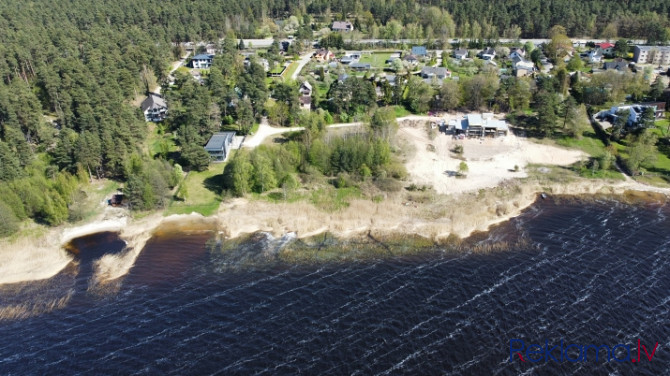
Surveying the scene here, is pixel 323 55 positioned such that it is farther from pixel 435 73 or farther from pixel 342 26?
pixel 435 73

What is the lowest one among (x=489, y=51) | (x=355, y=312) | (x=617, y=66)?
(x=355, y=312)

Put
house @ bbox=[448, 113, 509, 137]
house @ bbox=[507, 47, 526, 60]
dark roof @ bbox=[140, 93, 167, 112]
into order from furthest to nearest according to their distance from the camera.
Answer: house @ bbox=[507, 47, 526, 60]
dark roof @ bbox=[140, 93, 167, 112]
house @ bbox=[448, 113, 509, 137]

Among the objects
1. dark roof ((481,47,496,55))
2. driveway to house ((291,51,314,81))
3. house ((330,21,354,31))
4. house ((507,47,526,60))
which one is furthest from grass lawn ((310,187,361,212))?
house ((330,21,354,31))

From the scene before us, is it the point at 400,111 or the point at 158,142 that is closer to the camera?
the point at 158,142

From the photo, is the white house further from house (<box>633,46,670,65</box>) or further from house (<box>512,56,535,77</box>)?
house (<box>512,56,535,77</box>)

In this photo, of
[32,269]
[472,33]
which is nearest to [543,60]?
[472,33]

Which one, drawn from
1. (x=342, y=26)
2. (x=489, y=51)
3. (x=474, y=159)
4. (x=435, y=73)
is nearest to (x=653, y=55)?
(x=489, y=51)

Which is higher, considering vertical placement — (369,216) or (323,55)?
(323,55)
